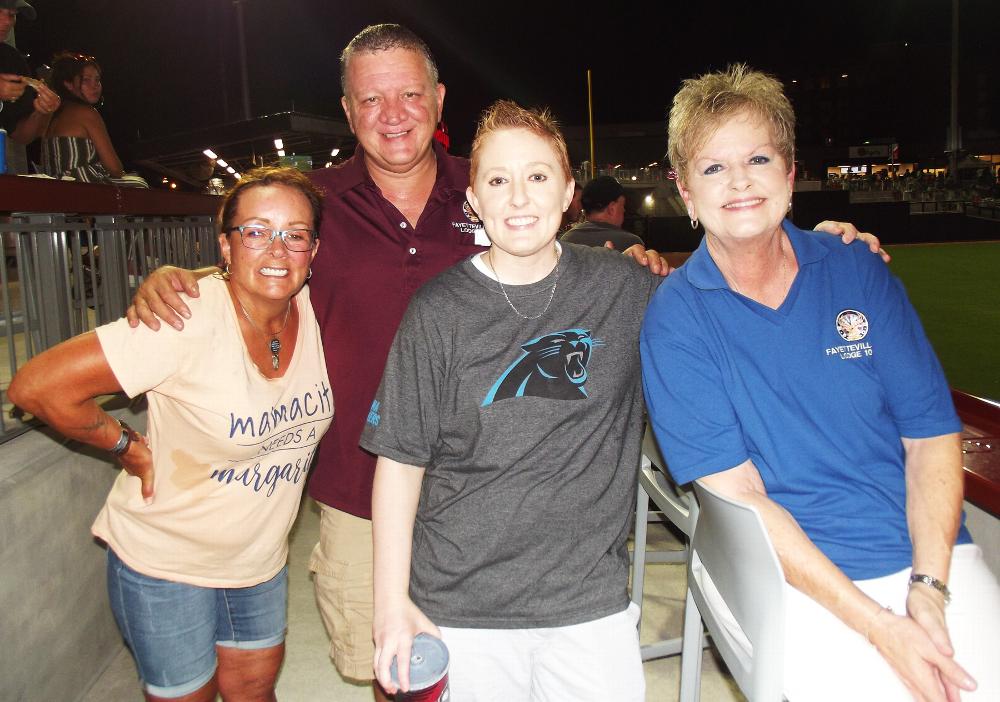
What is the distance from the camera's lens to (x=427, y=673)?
1.37m

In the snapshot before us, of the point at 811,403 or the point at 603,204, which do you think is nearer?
the point at 811,403

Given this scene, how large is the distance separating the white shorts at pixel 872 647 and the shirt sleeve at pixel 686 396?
1.16 ft

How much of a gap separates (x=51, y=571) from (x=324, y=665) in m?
1.22

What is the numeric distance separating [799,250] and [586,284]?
63 cm

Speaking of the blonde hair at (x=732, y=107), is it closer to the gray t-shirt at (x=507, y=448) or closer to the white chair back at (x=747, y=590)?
the gray t-shirt at (x=507, y=448)

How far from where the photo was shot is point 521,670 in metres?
1.71

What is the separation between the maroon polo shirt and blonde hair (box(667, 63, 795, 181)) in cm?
85

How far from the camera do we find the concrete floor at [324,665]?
117 inches

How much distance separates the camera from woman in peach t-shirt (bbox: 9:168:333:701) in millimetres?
1946

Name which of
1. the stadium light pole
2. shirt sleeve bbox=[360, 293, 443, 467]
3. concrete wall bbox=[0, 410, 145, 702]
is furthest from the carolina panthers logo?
the stadium light pole

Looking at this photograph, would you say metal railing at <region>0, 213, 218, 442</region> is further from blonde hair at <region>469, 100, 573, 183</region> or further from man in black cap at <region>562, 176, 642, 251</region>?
man in black cap at <region>562, 176, 642, 251</region>

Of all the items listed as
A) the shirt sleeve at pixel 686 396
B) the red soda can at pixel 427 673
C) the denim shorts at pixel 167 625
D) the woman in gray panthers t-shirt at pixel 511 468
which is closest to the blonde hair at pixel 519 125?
the woman in gray panthers t-shirt at pixel 511 468

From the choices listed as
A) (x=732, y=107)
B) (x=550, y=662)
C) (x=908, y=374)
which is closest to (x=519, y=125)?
(x=732, y=107)

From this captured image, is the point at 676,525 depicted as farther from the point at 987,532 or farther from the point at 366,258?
the point at 366,258
